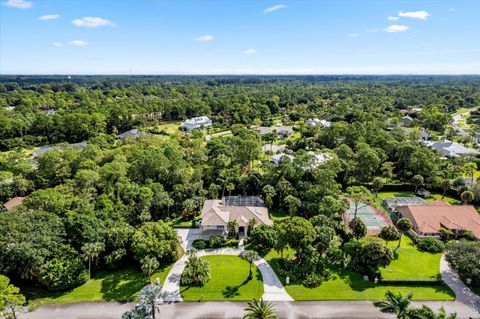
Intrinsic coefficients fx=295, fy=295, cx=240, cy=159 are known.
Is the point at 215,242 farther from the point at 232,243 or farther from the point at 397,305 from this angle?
the point at 397,305

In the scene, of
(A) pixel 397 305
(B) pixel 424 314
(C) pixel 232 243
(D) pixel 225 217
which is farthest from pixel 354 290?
(D) pixel 225 217

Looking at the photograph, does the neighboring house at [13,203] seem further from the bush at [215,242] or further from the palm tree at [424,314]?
the palm tree at [424,314]

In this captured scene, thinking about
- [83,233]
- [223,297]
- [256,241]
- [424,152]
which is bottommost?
[223,297]

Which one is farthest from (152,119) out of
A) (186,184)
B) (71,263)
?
(71,263)

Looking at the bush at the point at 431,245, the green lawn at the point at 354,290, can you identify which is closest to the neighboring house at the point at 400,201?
the bush at the point at 431,245

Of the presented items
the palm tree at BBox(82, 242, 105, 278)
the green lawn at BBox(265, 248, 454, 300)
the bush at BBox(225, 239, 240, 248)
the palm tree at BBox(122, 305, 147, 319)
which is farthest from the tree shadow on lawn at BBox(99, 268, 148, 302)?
the green lawn at BBox(265, 248, 454, 300)

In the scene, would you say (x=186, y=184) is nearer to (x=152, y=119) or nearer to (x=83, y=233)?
(x=83, y=233)
